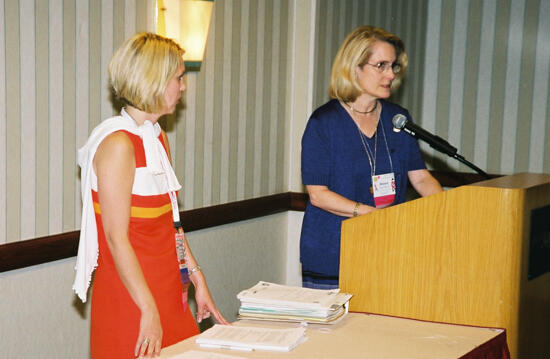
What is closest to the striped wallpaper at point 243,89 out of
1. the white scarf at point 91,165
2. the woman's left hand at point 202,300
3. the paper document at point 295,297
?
the white scarf at point 91,165

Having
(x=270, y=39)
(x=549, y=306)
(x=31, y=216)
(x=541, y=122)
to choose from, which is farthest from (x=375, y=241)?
(x=541, y=122)

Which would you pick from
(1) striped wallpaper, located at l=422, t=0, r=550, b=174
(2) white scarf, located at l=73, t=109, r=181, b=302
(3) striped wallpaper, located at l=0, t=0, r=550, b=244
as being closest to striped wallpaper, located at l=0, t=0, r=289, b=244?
(3) striped wallpaper, located at l=0, t=0, r=550, b=244

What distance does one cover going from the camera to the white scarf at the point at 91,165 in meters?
2.44

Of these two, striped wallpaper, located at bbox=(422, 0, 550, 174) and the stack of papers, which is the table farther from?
striped wallpaper, located at bbox=(422, 0, 550, 174)

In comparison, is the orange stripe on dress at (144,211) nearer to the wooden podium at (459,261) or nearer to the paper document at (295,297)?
the paper document at (295,297)

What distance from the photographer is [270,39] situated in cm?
448

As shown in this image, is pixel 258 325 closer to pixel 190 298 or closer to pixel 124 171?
pixel 124 171

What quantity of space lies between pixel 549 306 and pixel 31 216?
1.94 metres

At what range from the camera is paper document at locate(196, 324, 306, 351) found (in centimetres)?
199

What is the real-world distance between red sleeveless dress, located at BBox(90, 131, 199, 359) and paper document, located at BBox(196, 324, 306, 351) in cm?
41

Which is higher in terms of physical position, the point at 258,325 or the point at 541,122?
the point at 541,122

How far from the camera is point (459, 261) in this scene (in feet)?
7.41

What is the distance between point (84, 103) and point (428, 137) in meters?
1.45

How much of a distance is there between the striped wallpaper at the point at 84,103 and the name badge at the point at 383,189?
3.81 feet
